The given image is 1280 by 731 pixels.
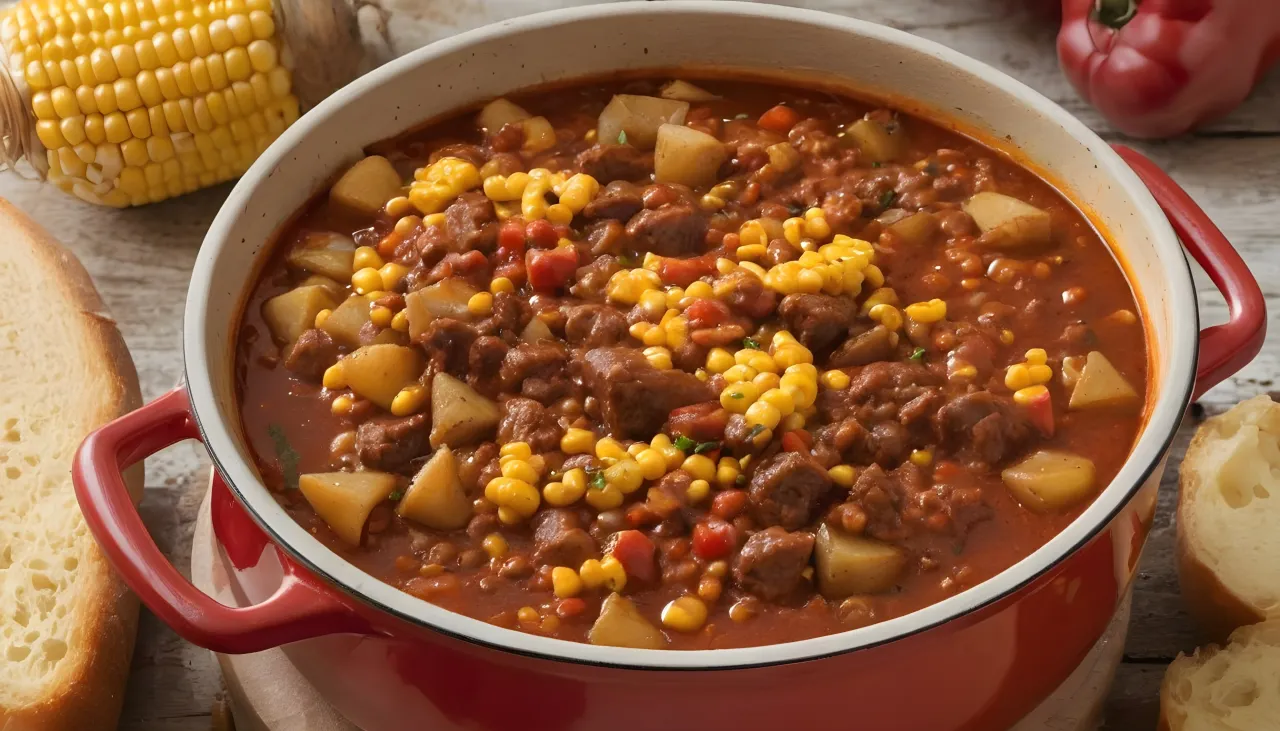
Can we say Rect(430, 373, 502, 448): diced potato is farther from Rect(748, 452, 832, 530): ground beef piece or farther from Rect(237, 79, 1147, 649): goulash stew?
Rect(748, 452, 832, 530): ground beef piece

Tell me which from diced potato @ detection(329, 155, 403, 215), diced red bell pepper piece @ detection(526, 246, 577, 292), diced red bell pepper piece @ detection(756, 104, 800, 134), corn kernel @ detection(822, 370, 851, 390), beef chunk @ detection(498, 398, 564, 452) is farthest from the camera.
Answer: diced red bell pepper piece @ detection(756, 104, 800, 134)

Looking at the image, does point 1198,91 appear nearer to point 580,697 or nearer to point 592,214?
point 592,214

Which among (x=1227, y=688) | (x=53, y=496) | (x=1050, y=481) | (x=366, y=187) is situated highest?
(x=366, y=187)

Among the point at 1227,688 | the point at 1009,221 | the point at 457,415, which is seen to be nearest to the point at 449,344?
the point at 457,415

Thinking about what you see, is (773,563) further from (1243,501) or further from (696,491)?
(1243,501)

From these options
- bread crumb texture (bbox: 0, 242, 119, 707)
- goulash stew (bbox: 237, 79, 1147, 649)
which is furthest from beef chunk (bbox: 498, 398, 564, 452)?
bread crumb texture (bbox: 0, 242, 119, 707)

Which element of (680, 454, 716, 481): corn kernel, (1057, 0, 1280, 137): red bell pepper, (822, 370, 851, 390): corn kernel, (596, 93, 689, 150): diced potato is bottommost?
(1057, 0, 1280, 137): red bell pepper

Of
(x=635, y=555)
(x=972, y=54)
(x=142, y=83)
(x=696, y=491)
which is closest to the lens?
(x=635, y=555)

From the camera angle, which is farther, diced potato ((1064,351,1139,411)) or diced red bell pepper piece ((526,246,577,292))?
diced red bell pepper piece ((526,246,577,292))
